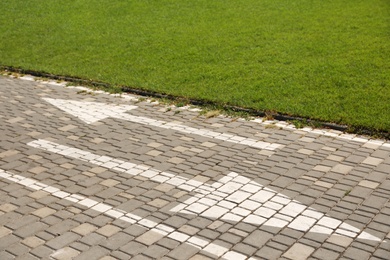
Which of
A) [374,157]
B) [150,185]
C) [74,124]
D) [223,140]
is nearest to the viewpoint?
[150,185]

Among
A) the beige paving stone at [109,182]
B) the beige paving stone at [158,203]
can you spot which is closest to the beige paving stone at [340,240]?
the beige paving stone at [158,203]

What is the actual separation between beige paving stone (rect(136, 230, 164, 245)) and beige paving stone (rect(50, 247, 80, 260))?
714mm

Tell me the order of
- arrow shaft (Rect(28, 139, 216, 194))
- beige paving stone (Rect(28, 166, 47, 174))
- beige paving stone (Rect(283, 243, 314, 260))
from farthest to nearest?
beige paving stone (Rect(28, 166, 47, 174)), arrow shaft (Rect(28, 139, 216, 194)), beige paving stone (Rect(283, 243, 314, 260))

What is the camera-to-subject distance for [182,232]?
664 centimetres

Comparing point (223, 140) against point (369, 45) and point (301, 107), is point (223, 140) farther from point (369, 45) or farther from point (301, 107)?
point (369, 45)

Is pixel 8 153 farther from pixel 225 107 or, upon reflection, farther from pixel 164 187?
pixel 225 107

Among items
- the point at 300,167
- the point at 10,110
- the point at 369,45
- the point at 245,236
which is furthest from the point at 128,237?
the point at 369,45

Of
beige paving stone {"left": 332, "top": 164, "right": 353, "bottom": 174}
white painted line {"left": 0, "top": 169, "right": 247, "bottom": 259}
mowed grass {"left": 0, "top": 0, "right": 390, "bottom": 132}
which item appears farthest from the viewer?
mowed grass {"left": 0, "top": 0, "right": 390, "bottom": 132}

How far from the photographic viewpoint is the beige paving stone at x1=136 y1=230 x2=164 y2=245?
6457 mm

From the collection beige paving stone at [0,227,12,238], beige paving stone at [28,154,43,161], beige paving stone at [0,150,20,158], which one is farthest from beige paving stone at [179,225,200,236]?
beige paving stone at [0,150,20,158]

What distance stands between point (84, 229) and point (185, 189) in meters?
1.58

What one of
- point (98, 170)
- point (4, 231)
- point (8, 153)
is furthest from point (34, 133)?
point (4, 231)

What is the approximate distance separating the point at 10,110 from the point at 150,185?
17.2ft

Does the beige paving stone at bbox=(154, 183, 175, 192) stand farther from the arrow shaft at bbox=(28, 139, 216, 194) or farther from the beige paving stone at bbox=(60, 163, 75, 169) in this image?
the beige paving stone at bbox=(60, 163, 75, 169)
